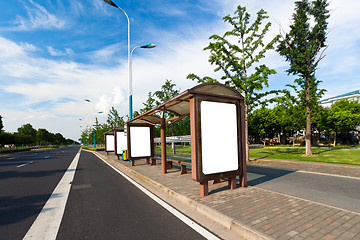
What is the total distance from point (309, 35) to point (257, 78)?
6993mm

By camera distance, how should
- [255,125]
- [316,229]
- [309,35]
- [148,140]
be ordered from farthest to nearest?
[255,125] < [309,35] < [148,140] < [316,229]

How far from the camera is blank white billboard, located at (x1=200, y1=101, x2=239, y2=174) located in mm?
5262

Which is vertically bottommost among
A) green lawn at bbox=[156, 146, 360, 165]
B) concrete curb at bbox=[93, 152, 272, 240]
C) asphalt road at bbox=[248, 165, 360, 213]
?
green lawn at bbox=[156, 146, 360, 165]

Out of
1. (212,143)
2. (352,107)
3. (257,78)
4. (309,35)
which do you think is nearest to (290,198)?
(212,143)

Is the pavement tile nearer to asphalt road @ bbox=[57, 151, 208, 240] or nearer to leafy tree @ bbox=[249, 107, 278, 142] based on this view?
asphalt road @ bbox=[57, 151, 208, 240]

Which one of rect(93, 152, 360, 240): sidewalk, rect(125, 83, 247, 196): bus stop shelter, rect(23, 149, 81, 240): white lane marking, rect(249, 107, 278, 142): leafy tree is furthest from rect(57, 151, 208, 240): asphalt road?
rect(249, 107, 278, 142): leafy tree

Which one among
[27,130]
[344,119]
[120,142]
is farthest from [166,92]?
[27,130]

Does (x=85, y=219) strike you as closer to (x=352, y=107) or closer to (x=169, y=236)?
(x=169, y=236)

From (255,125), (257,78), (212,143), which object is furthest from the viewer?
(255,125)

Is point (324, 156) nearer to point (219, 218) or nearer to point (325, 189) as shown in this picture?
point (325, 189)

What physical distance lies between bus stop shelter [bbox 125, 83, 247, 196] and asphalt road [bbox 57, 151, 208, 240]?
1495 millimetres

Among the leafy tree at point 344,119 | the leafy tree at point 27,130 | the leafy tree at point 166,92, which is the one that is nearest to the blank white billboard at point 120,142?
the leafy tree at point 166,92

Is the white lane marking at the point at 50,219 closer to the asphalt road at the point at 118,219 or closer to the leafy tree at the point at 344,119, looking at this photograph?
the asphalt road at the point at 118,219

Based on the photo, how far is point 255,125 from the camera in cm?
4484
